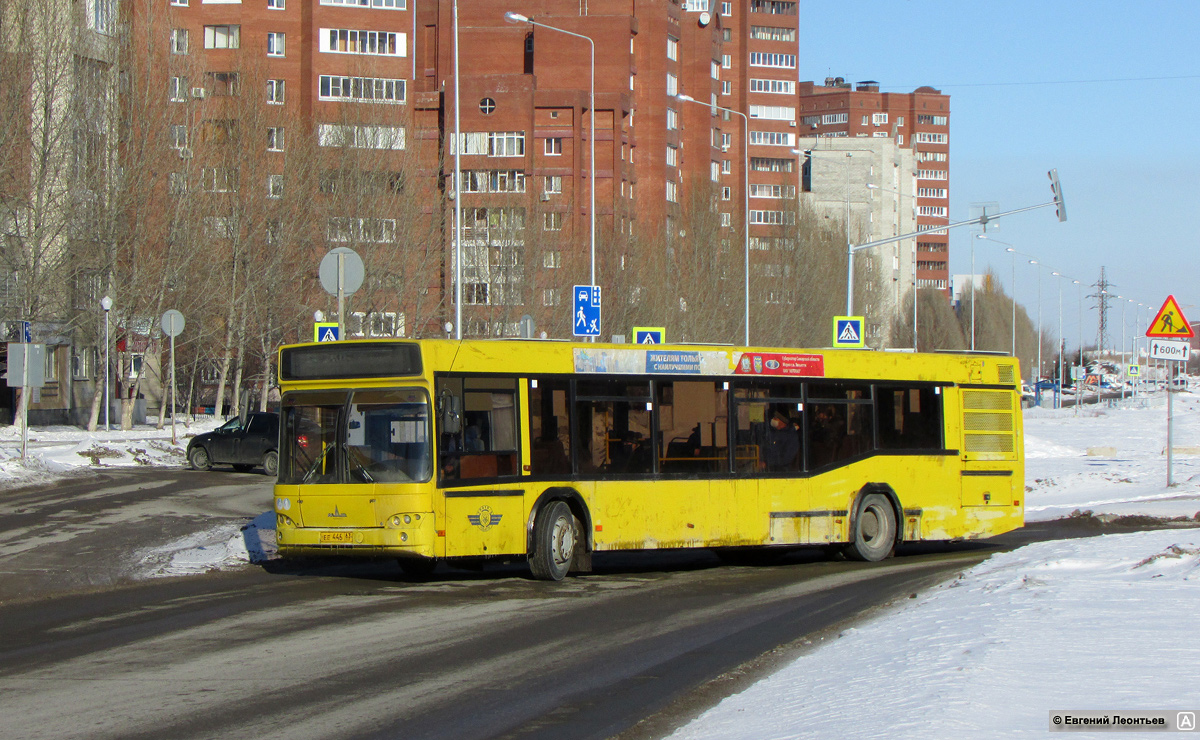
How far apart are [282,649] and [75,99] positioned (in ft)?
114

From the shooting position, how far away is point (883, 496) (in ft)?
58.1

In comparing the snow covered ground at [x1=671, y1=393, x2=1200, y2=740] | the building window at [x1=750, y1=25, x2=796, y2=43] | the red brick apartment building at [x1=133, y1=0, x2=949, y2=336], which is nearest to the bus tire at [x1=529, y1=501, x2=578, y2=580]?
the snow covered ground at [x1=671, y1=393, x2=1200, y2=740]

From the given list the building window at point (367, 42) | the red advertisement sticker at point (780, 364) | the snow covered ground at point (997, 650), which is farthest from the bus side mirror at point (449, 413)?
the building window at point (367, 42)

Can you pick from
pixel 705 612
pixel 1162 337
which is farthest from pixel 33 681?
pixel 1162 337

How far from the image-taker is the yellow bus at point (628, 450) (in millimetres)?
13641

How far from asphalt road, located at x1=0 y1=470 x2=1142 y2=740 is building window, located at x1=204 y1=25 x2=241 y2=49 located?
65.2 meters

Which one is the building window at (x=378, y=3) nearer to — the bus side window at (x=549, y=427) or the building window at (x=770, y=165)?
the building window at (x=770, y=165)

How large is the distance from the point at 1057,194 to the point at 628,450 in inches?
826

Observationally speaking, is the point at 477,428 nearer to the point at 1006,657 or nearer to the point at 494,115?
the point at 1006,657

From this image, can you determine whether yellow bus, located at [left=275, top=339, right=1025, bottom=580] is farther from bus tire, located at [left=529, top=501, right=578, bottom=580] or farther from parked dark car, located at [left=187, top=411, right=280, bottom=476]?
parked dark car, located at [left=187, top=411, right=280, bottom=476]

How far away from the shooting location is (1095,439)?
50281 mm

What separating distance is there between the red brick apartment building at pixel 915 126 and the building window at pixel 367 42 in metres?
108

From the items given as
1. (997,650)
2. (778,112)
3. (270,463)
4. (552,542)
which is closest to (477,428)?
(552,542)

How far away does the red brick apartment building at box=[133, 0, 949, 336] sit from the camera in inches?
2098
